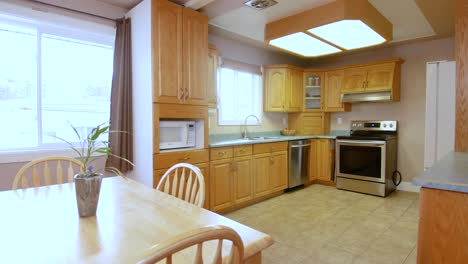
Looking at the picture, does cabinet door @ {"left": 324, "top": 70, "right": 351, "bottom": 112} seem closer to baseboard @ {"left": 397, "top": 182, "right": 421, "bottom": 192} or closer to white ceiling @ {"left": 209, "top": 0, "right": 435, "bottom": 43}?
white ceiling @ {"left": 209, "top": 0, "right": 435, "bottom": 43}

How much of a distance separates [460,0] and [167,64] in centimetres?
260

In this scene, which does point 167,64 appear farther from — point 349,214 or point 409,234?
point 409,234

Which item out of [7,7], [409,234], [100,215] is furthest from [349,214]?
[7,7]

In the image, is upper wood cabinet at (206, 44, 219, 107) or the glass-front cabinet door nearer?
upper wood cabinet at (206, 44, 219, 107)

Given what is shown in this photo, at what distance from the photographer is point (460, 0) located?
6.90 feet

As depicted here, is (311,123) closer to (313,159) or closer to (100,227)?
(313,159)

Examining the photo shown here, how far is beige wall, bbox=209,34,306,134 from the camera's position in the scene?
4.02 metres

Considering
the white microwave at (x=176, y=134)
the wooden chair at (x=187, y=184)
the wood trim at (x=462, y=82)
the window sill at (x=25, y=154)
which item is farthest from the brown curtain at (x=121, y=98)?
the wood trim at (x=462, y=82)

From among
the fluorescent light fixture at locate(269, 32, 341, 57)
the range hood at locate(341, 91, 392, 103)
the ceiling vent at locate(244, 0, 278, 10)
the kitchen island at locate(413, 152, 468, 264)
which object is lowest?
the kitchen island at locate(413, 152, 468, 264)

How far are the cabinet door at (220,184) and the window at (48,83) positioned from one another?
1415mm

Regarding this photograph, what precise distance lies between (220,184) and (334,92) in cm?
297

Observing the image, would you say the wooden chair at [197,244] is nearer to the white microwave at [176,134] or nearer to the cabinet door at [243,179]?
the white microwave at [176,134]

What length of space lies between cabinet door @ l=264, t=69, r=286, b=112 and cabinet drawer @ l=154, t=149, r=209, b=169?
2053 mm

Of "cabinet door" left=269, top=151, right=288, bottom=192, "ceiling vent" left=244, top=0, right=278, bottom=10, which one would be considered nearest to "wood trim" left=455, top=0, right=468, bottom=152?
"ceiling vent" left=244, top=0, right=278, bottom=10
